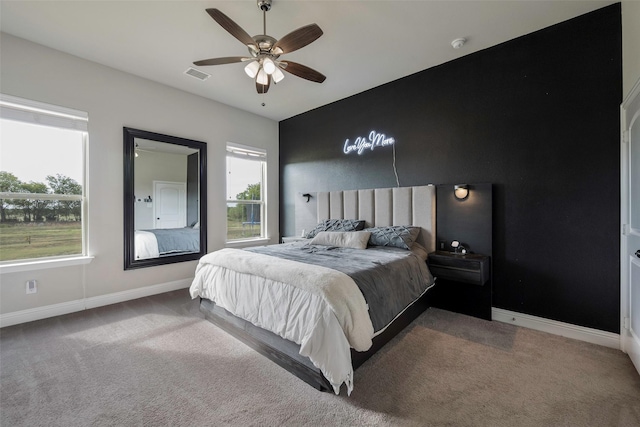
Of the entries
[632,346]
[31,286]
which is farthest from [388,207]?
[31,286]

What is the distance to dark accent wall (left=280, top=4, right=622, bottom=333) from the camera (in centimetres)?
248

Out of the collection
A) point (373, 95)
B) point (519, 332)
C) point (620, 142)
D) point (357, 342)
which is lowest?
point (519, 332)

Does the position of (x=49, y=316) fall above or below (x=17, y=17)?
below

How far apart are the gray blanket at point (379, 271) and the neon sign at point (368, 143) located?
1.71 metres

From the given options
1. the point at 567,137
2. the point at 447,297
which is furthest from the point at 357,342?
the point at 567,137

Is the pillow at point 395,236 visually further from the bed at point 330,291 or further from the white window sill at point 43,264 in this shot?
the white window sill at point 43,264

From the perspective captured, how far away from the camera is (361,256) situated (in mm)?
2834

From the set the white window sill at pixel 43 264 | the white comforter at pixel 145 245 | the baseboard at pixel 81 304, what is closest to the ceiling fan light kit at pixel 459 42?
the white comforter at pixel 145 245

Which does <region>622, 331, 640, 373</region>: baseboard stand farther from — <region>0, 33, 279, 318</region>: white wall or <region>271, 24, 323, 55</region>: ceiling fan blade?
<region>0, 33, 279, 318</region>: white wall

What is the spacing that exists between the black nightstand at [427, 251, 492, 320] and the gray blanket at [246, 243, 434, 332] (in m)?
0.20

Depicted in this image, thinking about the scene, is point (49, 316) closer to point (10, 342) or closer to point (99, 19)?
point (10, 342)

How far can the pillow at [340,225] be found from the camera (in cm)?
389

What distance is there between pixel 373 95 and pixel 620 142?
9.39 ft

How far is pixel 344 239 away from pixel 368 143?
5.57ft
